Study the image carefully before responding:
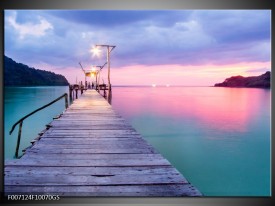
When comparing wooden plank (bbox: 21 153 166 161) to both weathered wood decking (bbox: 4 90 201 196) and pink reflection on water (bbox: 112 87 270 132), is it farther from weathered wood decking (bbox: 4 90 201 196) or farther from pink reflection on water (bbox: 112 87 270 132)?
pink reflection on water (bbox: 112 87 270 132)

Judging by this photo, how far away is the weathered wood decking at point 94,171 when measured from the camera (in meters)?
2.68

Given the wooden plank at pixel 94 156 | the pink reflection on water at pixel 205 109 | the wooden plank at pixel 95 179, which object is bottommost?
the pink reflection on water at pixel 205 109

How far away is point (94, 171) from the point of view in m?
3.14

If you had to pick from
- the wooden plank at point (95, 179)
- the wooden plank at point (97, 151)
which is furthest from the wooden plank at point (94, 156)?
the wooden plank at point (95, 179)

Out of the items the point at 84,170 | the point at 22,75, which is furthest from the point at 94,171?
the point at 22,75

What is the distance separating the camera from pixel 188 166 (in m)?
15.0

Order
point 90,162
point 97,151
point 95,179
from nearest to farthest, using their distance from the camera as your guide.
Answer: point 95,179 → point 90,162 → point 97,151

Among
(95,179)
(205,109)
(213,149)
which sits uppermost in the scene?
(95,179)

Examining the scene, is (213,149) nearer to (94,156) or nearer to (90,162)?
(94,156)

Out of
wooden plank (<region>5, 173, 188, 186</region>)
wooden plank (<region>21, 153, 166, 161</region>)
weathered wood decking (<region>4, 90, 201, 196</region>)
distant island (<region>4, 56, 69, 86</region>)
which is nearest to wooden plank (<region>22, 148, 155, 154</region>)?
weathered wood decking (<region>4, 90, 201, 196</region>)

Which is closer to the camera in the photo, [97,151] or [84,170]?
[84,170]

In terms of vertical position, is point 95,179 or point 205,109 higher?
point 95,179

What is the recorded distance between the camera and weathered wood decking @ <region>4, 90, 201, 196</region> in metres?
2.68

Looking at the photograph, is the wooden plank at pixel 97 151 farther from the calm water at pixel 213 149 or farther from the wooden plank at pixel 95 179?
the calm water at pixel 213 149
